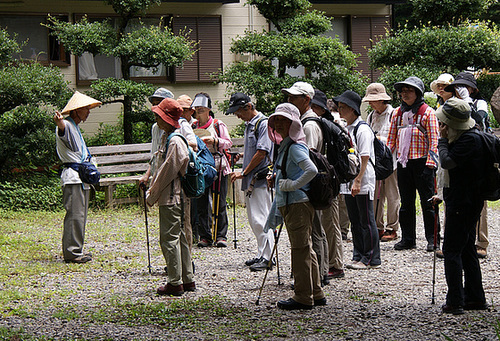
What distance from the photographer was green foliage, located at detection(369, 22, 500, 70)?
16359 millimetres

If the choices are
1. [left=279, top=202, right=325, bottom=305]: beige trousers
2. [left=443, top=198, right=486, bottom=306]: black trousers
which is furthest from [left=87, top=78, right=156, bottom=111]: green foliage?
[left=443, top=198, right=486, bottom=306]: black trousers

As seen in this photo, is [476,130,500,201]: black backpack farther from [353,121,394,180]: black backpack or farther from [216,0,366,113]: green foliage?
[216,0,366,113]: green foliage

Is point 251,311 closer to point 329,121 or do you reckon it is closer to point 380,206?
point 329,121

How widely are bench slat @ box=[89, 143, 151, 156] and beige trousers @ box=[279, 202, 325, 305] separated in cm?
771

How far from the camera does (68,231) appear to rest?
8812 millimetres

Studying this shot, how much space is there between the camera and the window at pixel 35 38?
611 inches

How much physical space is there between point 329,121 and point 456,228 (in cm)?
180

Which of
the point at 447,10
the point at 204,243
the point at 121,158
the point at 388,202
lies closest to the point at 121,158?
the point at 121,158

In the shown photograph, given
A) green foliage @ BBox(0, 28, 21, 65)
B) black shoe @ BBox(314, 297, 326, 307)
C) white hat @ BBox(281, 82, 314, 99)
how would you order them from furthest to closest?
green foliage @ BBox(0, 28, 21, 65) → white hat @ BBox(281, 82, 314, 99) → black shoe @ BBox(314, 297, 326, 307)

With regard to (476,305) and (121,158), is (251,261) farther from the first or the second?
(121,158)

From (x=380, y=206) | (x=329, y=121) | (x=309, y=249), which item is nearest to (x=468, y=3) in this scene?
(x=380, y=206)

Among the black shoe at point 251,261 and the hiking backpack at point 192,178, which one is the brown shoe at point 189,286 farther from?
the black shoe at point 251,261

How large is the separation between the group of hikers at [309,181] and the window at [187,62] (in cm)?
696

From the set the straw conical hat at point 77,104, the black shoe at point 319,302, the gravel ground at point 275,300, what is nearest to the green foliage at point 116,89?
the gravel ground at point 275,300
